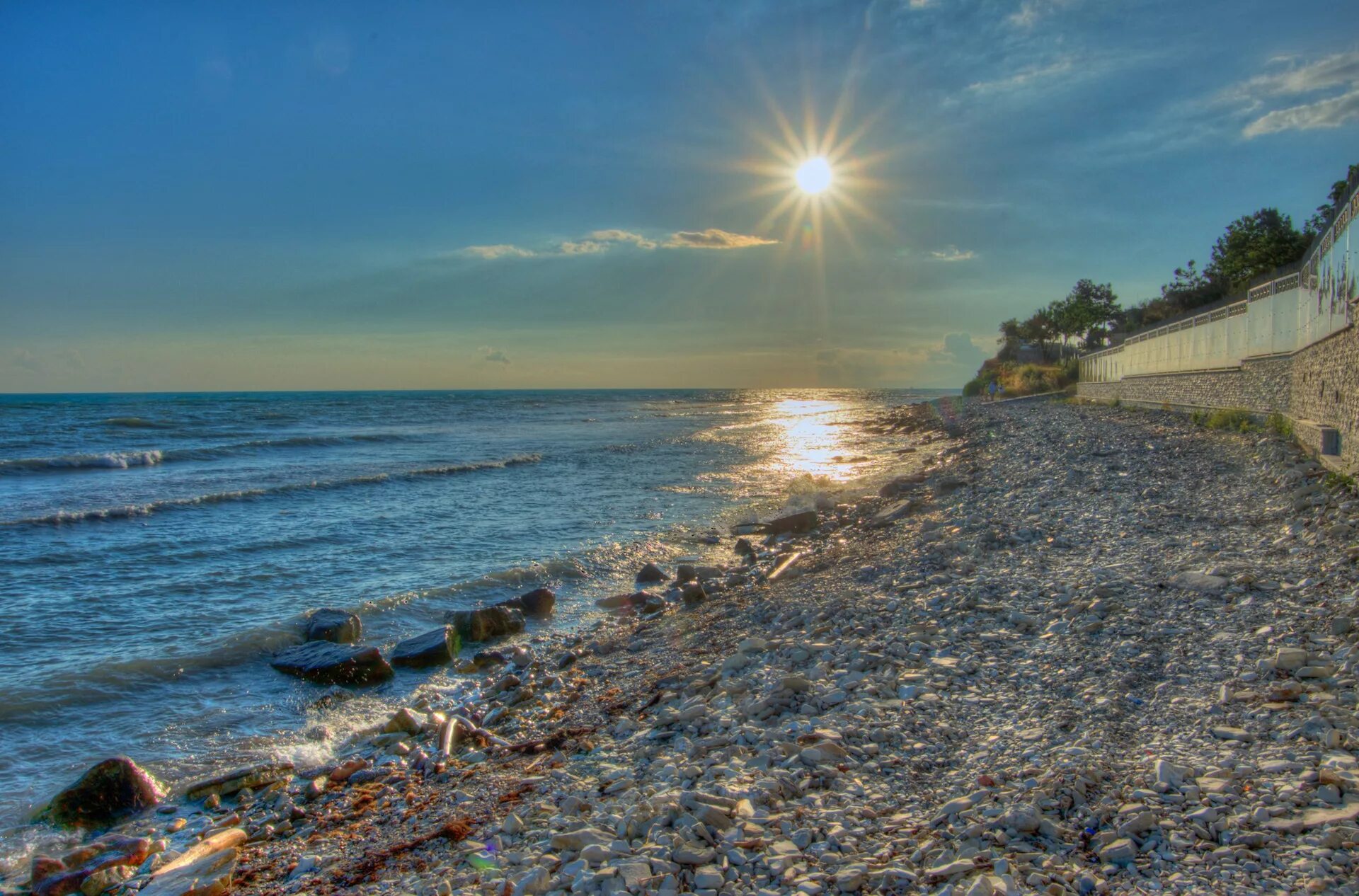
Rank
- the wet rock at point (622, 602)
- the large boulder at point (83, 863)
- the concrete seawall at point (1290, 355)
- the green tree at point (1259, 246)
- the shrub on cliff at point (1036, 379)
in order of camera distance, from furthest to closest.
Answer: the shrub on cliff at point (1036, 379) < the green tree at point (1259, 246) < the wet rock at point (622, 602) < the concrete seawall at point (1290, 355) < the large boulder at point (83, 863)

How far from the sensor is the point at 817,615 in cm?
806

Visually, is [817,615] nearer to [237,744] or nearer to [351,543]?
[237,744]

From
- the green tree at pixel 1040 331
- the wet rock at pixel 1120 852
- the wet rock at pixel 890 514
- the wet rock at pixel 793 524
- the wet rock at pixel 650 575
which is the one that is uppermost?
the green tree at pixel 1040 331

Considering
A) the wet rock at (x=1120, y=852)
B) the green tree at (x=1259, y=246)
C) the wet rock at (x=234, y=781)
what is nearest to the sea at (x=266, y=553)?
the wet rock at (x=234, y=781)

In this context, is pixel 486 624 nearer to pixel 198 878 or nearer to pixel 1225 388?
pixel 198 878

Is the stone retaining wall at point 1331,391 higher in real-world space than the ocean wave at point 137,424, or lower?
higher

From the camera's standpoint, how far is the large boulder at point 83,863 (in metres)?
4.96

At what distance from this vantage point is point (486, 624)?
1009 centimetres

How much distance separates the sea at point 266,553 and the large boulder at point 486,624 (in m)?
0.87

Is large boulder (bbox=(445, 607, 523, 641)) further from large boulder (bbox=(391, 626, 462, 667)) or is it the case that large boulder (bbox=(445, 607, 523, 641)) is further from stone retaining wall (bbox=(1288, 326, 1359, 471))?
stone retaining wall (bbox=(1288, 326, 1359, 471))

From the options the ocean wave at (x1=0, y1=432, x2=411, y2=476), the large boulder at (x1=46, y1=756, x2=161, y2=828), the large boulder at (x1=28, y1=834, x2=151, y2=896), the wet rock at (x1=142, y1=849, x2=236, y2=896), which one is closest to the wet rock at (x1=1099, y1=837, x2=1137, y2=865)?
the wet rock at (x1=142, y1=849, x2=236, y2=896)

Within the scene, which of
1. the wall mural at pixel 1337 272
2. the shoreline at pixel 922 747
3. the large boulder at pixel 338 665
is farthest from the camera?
the wall mural at pixel 1337 272

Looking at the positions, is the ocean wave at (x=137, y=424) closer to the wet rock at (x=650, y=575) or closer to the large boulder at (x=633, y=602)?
the wet rock at (x=650, y=575)

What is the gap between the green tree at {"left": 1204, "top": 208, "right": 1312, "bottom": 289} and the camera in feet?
139
